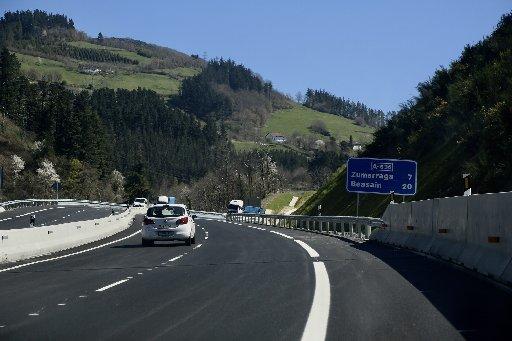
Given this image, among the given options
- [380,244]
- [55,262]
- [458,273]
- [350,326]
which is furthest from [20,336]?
[380,244]

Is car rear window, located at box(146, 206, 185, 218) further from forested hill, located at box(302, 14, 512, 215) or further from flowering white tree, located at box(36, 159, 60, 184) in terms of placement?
flowering white tree, located at box(36, 159, 60, 184)

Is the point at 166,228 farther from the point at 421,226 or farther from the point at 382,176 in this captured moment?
the point at 382,176

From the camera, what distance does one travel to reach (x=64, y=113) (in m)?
160

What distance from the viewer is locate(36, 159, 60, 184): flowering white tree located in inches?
5861

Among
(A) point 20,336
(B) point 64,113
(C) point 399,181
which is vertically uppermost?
(B) point 64,113

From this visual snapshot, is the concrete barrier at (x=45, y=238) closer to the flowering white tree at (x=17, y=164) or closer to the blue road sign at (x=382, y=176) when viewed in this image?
the blue road sign at (x=382, y=176)

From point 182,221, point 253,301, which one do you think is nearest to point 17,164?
point 182,221

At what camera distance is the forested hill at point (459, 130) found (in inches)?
1609

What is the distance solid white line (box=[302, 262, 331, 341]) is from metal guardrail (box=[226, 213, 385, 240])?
17.1 m

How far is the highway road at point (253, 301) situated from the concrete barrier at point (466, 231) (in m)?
0.47

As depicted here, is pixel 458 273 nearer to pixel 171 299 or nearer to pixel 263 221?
pixel 171 299

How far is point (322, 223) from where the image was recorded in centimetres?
5725

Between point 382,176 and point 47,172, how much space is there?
115 metres

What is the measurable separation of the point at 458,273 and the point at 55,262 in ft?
34.5
